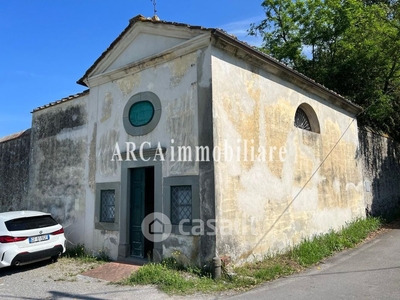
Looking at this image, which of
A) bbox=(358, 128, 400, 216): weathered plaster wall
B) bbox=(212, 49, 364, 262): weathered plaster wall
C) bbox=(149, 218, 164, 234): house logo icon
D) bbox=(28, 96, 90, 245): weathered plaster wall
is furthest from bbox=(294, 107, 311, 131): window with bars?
bbox=(28, 96, 90, 245): weathered plaster wall

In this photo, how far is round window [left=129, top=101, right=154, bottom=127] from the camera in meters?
7.75

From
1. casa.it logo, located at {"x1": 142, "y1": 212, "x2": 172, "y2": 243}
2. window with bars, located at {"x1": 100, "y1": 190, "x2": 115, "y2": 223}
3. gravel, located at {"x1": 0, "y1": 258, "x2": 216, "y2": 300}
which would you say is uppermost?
window with bars, located at {"x1": 100, "y1": 190, "x2": 115, "y2": 223}

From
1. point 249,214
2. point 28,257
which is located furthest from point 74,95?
point 249,214

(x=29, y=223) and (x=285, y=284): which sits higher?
(x=29, y=223)

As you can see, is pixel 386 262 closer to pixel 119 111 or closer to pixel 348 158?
pixel 348 158

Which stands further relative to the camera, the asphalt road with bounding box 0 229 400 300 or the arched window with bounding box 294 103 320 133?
the arched window with bounding box 294 103 320 133

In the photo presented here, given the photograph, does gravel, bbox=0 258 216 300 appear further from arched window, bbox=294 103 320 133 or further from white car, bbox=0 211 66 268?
arched window, bbox=294 103 320 133

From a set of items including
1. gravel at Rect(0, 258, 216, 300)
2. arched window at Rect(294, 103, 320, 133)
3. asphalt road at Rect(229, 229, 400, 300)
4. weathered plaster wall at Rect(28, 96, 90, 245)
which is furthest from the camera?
arched window at Rect(294, 103, 320, 133)

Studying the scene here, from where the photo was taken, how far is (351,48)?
520 inches

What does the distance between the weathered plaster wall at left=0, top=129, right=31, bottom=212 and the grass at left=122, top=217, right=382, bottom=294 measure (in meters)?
7.17

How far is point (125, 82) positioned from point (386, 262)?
24.8 ft

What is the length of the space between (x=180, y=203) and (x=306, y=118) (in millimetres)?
5385

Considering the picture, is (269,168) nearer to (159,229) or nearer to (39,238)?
(159,229)

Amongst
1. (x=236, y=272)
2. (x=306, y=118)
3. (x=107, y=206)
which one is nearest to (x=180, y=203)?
(x=236, y=272)
